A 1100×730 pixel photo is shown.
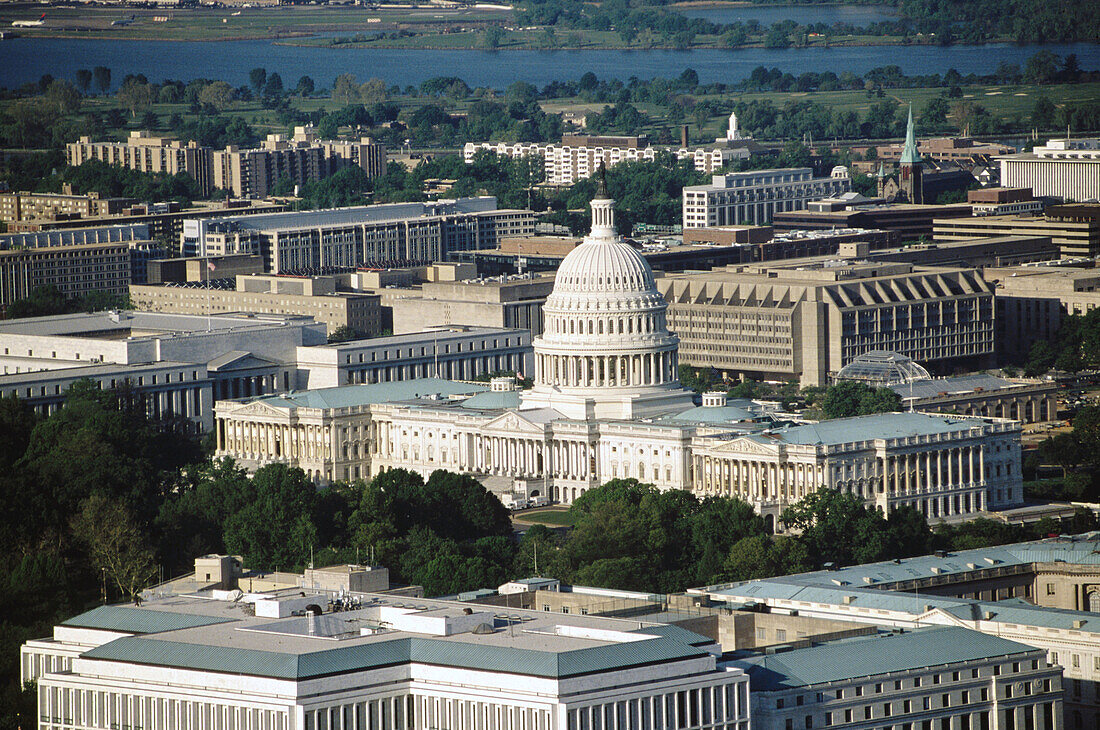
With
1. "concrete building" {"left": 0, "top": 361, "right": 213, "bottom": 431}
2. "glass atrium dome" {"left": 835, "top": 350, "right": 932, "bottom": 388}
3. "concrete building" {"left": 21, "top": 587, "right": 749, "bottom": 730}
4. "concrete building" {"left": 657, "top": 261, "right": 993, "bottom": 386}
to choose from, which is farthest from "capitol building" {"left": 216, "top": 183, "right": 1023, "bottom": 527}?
"concrete building" {"left": 21, "top": 587, "right": 749, "bottom": 730}

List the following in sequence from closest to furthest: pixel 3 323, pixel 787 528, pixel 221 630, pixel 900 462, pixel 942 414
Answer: pixel 221 630
pixel 787 528
pixel 900 462
pixel 942 414
pixel 3 323

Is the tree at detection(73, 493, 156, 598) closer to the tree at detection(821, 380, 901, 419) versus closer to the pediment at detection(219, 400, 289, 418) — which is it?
the pediment at detection(219, 400, 289, 418)

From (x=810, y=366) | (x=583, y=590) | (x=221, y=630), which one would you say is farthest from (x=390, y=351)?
(x=221, y=630)

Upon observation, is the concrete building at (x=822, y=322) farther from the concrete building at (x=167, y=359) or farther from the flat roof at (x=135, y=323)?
the flat roof at (x=135, y=323)

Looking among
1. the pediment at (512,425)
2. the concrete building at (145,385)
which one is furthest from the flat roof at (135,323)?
the pediment at (512,425)

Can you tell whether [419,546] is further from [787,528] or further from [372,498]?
[787,528]

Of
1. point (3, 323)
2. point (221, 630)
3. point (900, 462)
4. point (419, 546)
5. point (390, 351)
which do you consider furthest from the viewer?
point (3, 323)
